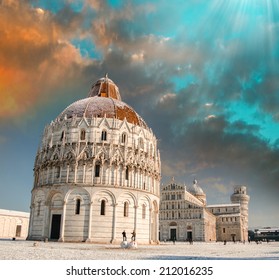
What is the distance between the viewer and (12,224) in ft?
261

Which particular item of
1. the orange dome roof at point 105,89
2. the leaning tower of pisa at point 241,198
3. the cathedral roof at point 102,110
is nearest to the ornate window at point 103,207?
the cathedral roof at point 102,110

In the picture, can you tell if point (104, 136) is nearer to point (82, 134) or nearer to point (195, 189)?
point (82, 134)

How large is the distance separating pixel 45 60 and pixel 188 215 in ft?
274

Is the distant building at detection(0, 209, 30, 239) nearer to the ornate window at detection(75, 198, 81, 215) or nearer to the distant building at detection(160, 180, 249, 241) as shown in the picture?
the ornate window at detection(75, 198, 81, 215)

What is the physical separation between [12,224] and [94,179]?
48453mm

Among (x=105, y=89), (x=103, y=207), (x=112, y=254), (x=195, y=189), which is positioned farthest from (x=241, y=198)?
(x=112, y=254)

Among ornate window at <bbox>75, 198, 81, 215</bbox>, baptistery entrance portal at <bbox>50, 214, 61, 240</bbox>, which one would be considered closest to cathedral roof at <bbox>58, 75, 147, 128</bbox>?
ornate window at <bbox>75, 198, 81, 215</bbox>

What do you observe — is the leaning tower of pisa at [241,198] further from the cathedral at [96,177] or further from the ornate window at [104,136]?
the ornate window at [104,136]

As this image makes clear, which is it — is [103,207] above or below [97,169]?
below

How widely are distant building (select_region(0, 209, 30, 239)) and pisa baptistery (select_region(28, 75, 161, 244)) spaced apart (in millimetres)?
36648

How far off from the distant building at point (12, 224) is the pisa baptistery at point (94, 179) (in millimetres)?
36648
